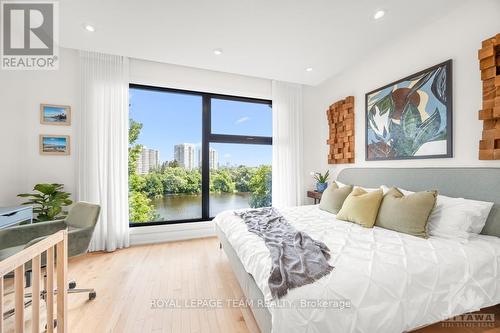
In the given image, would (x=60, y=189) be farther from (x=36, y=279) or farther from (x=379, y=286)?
(x=379, y=286)

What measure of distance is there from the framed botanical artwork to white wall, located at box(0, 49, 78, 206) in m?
4.16

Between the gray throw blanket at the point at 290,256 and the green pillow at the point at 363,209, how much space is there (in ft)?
2.19

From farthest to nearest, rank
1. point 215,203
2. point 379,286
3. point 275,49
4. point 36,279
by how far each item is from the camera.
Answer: point 215,203 < point 275,49 < point 379,286 < point 36,279

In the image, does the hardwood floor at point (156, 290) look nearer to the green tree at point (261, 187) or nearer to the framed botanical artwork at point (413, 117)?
the green tree at point (261, 187)

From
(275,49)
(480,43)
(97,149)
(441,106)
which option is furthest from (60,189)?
(480,43)

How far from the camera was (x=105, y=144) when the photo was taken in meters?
3.00

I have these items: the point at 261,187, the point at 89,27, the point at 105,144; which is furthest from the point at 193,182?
the point at 89,27

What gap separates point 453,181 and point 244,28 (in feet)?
8.66

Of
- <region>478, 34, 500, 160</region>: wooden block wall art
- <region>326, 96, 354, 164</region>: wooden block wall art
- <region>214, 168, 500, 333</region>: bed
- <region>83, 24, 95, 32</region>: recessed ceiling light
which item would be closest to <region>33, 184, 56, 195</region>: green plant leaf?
<region>83, 24, 95, 32</region>: recessed ceiling light

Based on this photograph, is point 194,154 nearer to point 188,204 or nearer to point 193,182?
point 193,182

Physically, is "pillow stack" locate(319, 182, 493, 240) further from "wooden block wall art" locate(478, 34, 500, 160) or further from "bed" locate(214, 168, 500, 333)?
"wooden block wall art" locate(478, 34, 500, 160)

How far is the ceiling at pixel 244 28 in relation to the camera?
198cm

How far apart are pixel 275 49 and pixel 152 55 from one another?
1.67 metres

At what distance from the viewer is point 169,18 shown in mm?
2154
